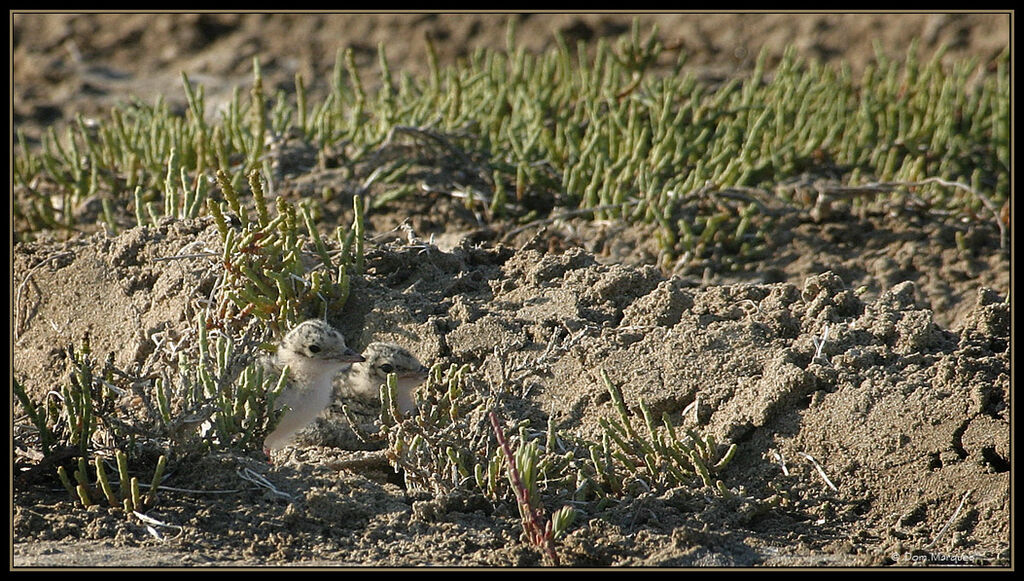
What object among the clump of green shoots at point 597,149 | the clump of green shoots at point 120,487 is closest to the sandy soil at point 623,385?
the clump of green shoots at point 120,487

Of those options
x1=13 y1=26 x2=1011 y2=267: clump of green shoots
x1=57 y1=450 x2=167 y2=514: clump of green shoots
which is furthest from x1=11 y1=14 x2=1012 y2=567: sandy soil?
x1=13 y1=26 x2=1011 y2=267: clump of green shoots

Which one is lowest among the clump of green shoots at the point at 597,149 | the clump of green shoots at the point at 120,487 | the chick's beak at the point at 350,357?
the clump of green shoots at the point at 120,487

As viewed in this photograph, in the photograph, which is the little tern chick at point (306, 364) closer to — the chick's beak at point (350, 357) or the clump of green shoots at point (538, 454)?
the chick's beak at point (350, 357)

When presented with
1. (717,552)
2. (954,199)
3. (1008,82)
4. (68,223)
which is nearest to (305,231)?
(68,223)

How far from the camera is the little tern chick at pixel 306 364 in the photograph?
13.3 feet

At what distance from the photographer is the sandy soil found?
331 cm

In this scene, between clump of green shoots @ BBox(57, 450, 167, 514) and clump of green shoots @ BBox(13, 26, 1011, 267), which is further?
clump of green shoots @ BBox(13, 26, 1011, 267)

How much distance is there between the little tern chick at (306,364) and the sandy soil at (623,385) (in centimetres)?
10

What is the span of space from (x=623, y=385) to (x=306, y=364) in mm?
1038

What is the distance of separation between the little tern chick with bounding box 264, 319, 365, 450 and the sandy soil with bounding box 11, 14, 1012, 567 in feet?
0.33

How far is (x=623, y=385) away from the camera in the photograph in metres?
4.04

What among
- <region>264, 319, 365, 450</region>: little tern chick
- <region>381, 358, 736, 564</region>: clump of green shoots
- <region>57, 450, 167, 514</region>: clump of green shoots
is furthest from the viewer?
<region>264, 319, 365, 450</region>: little tern chick

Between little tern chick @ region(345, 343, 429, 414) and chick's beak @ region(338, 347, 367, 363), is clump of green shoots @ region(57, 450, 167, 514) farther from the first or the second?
little tern chick @ region(345, 343, 429, 414)

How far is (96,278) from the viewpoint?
4691 millimetres
